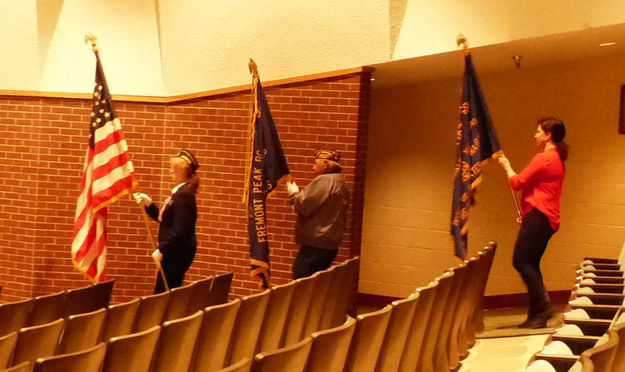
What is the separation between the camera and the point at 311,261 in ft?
19.9

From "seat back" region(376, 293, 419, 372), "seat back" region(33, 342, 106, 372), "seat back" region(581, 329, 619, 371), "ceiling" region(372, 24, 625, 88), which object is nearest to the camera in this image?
"seat back" region(581, 329, 619, 371)

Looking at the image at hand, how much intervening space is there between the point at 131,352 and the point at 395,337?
1048mm

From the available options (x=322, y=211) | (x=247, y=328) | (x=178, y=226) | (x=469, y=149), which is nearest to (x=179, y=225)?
(x=178, y=226)

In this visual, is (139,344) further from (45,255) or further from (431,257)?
(431,257)

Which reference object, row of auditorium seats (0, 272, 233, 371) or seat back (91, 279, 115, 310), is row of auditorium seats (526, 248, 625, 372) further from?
seat back (91, 279, 115, 310)

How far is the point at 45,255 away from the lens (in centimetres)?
784

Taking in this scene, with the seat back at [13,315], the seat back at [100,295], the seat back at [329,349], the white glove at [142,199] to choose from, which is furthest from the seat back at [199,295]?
the seat back at [329,349]

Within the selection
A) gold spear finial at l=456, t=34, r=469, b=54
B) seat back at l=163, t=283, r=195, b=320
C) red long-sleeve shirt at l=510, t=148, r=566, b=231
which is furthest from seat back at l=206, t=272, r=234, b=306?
gold spear finial at l=456, t=34, r=469, b=54

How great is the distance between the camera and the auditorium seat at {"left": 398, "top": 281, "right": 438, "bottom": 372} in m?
3.84

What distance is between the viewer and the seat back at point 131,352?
3143 mm

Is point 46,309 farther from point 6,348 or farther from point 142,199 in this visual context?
point 142,199

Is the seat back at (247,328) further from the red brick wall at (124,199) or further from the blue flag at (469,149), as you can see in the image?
the red brick wall at (124,199)

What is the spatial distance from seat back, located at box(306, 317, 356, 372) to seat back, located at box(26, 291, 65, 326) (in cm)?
204

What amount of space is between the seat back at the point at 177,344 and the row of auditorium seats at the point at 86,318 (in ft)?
0.98
